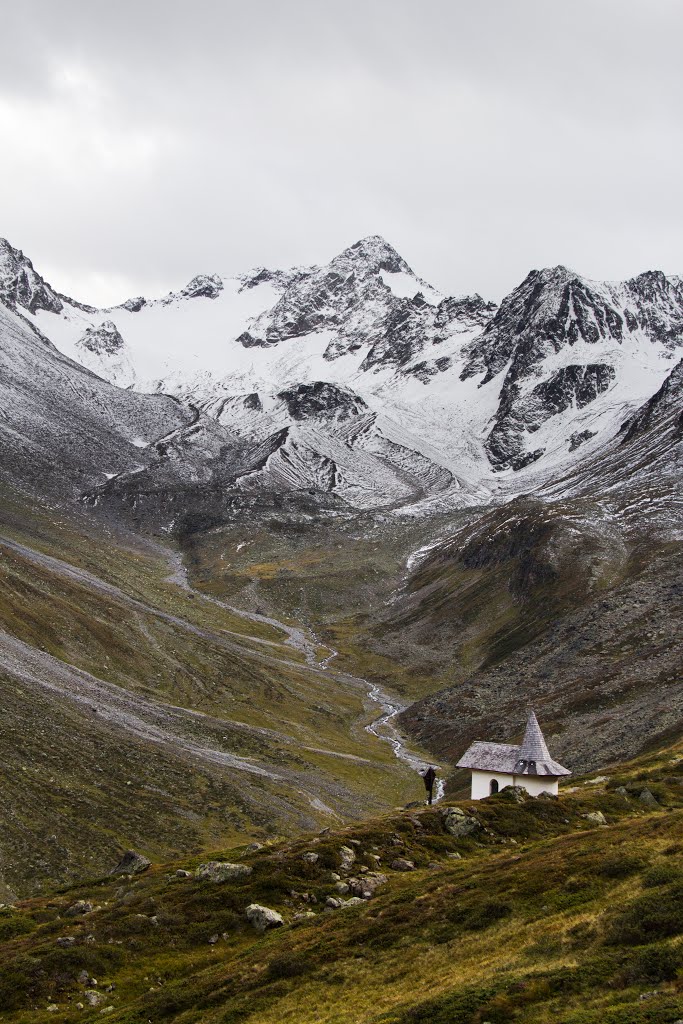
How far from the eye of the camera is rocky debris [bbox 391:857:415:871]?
161 feet

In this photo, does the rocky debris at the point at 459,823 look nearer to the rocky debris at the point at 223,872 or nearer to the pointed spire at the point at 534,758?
the rocky debris at the point at 223,872

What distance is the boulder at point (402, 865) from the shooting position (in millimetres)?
49000

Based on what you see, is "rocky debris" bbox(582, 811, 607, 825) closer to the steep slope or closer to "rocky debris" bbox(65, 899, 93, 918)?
"rocky debris" bbox(65, 899, 93, 918)

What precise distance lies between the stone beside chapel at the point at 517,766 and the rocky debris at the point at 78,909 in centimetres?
2969

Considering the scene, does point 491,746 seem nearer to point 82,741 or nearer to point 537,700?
point 82,741

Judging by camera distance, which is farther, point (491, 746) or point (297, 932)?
point (491, 746)

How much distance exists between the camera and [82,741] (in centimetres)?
9156

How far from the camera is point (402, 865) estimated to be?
49094 mm

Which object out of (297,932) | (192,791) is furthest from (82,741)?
(297,932)

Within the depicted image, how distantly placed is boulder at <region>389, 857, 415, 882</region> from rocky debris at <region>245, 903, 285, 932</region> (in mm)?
7613

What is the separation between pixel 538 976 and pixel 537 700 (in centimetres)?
10336

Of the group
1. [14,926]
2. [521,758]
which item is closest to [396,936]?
[14,926]

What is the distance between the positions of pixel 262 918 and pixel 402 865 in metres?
8.65

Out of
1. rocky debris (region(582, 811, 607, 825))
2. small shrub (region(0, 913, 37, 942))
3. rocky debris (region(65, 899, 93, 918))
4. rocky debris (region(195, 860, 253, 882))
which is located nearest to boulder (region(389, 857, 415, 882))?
rocky debris (region(195, 860, 253, 882))
